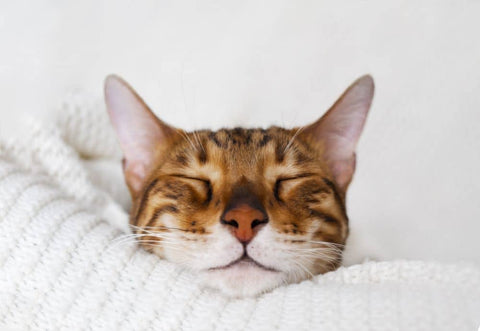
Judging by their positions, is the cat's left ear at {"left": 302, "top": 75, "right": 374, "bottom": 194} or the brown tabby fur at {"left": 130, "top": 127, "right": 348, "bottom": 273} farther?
the cat's left ear at {"left": 302, "top": 75, "right": 374, "bottom": 194}

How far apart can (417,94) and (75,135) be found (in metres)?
1.17

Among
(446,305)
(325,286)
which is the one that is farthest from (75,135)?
(446,305)

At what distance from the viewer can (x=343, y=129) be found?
131 centimetres

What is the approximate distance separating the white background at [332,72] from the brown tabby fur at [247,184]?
29 centimetres

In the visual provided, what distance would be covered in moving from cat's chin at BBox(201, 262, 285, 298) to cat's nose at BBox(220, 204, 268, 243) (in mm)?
69

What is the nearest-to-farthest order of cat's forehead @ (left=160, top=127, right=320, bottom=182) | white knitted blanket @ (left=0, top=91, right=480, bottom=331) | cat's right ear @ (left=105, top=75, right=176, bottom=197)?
white knitted blanket @ (left=0, top=91, right=480, bottom=331), cat's forehead @ (left=160, top=127, right=320, bottom=182), cat's right ear @ (left=105, top=75, right=176, bottom=197)

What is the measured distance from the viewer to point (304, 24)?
1666mm

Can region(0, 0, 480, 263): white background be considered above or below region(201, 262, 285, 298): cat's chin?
above

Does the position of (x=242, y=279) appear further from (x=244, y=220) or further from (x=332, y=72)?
(x=332, y=72)

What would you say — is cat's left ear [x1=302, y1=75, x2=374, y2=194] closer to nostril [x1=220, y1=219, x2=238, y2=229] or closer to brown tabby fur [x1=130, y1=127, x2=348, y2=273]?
brown tabby fur [x1=130, y1=127, x2=348, y2=273]

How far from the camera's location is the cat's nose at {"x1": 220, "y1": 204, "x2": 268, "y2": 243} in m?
0.94

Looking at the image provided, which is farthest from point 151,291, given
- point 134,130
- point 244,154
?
point 134,130

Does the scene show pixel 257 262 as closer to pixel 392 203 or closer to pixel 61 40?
pixel 392 203

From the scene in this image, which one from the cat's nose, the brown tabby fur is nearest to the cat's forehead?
the brown tabby fur
